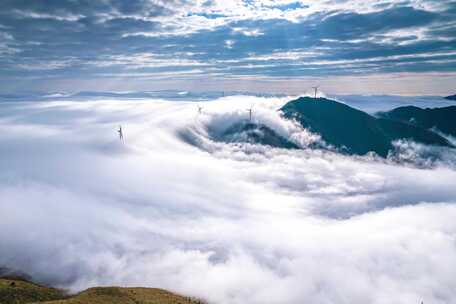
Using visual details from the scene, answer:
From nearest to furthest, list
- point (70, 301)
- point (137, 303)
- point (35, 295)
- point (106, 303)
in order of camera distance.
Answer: point (70, 301), point (106, 303), point (137, 303), point (35, 295)

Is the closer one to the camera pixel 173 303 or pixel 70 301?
pixel 70 301

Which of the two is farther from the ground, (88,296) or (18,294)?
(88,296)

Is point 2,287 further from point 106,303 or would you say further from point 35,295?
point 106,303

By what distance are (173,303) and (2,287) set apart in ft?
274

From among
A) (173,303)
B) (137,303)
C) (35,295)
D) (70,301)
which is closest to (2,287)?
(35,295)

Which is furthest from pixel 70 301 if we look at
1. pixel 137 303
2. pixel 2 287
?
pixel 2 287

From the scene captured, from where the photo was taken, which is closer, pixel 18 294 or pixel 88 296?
pixel 88 296

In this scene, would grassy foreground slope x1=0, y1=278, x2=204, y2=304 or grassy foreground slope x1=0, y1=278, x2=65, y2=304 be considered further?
grassy foreground slope x1=0, y1=278, x2=65, y2=304

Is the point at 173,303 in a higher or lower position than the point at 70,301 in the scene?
lower

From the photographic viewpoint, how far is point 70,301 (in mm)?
147750

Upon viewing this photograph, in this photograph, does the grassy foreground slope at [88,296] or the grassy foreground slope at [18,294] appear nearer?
the grassy foreground slope at [88,296]

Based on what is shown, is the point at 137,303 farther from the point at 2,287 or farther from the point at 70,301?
the point at 2,287

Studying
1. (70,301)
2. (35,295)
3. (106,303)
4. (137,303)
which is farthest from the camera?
(35,295)

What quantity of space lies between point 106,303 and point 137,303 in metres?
16.8
